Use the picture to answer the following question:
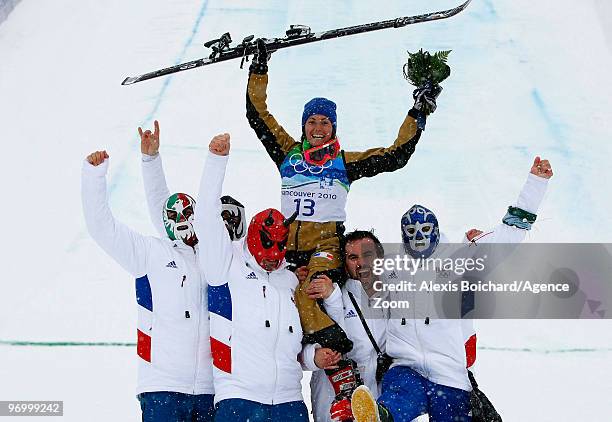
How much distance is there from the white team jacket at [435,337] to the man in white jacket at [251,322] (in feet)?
1.16

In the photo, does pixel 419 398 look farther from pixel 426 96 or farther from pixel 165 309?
pixel 426 96

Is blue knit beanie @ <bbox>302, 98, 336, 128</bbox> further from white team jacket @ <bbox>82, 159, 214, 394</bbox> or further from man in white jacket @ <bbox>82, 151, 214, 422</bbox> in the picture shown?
white team jacket @ <bbox>82, 159, 214, 394</bbox>

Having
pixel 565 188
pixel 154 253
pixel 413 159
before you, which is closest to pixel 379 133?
pixel 413 159

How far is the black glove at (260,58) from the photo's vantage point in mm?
5113

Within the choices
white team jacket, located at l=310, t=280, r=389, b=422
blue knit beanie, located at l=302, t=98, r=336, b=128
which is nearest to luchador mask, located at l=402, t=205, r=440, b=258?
white team jacket, located at l=310, t=280, r=389, b=422

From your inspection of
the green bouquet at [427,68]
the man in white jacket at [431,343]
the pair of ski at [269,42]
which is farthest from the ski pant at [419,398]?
the pair of ski at [269,42]

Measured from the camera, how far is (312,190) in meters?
5.04

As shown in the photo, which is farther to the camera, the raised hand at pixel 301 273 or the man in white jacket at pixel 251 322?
the raised hand at pixel 301 273

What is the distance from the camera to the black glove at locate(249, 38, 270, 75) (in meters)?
5.11

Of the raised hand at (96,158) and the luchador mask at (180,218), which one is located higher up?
the raised hand at (96,158)

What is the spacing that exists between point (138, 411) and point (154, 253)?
147cm

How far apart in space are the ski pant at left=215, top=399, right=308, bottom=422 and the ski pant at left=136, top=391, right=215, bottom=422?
17 centimetres

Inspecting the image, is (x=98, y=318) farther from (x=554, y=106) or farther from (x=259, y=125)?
(x=554, y=106)

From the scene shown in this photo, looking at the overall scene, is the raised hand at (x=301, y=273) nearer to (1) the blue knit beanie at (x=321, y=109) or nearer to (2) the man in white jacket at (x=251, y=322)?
(2) the man in white jacket at (x=251, y=322)
